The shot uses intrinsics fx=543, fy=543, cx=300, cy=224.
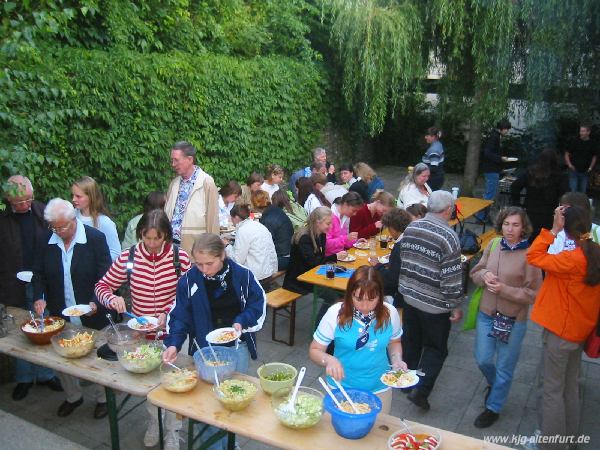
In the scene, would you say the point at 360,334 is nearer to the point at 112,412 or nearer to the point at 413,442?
the point at 413,442

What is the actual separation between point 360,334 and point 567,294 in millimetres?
1604

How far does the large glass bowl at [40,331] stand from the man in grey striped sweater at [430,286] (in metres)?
2.71

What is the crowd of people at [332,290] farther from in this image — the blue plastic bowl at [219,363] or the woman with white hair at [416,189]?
the woman with white hair at [416,189]

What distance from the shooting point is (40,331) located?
3812 mm

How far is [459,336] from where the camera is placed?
6.29 meters

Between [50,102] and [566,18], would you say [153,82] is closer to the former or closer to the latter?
[50,102]

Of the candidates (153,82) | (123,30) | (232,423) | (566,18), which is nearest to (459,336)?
(232,423)

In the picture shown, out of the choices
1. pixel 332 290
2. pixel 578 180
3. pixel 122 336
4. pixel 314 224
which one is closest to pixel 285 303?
pixel 332 290

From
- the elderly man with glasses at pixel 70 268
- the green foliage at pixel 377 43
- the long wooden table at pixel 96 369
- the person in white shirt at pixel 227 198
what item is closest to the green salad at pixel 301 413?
the long wooden table at pixel 96 369

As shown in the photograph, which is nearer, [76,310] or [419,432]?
[419,432]

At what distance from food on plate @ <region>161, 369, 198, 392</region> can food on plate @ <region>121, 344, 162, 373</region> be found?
0.62ft

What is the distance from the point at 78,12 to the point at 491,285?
6.99 m

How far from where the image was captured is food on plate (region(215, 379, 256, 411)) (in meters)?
2.97

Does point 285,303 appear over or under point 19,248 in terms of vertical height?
under
